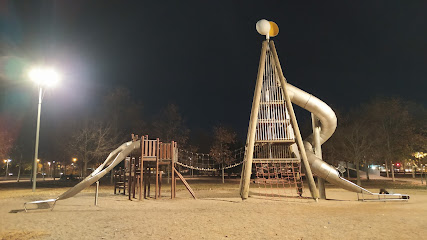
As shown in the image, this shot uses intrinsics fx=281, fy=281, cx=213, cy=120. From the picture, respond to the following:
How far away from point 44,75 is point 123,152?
327 inches

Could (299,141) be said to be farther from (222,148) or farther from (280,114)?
(222,148)

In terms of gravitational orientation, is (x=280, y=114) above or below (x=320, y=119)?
above

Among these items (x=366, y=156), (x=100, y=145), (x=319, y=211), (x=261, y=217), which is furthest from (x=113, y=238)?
(x=366, y=156)

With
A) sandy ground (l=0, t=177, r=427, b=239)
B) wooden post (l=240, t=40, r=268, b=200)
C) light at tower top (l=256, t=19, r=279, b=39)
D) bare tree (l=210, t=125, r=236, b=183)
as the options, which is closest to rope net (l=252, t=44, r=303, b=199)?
wooden post (l=240, t=40, r=268, b=200)

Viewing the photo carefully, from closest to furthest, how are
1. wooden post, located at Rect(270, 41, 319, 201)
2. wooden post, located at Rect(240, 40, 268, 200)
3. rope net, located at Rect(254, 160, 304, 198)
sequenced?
wooden post, located at Rect(240, 40, 268, 200)
wooden post, located at Rect(270, 41, 319, 201)
rope net, located at Rect(254, 160, 304, 198)

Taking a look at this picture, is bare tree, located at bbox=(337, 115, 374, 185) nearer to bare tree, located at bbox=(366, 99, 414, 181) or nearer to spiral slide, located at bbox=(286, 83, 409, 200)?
bare tree, located at bbox=(366, 99, 414, 181)

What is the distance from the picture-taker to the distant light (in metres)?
18.4

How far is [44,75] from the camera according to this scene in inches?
730

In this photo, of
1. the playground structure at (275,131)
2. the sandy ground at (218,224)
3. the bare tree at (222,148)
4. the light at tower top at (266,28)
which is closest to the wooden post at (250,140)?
the playground structure at (275,131)

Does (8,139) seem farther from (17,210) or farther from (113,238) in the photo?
(113,238)

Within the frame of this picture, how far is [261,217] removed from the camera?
9766mm

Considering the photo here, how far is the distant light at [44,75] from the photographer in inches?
725

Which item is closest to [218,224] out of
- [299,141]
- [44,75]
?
[299,141]

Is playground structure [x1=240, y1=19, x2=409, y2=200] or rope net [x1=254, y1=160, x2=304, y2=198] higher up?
playground structure [x1=240, y1=19, x2=409, y2=200]
